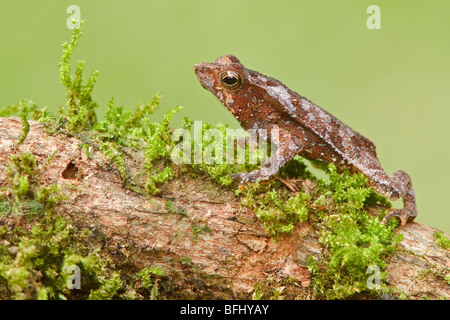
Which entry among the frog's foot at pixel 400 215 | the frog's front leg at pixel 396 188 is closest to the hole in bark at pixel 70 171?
the frog's foot at pixel 400 215

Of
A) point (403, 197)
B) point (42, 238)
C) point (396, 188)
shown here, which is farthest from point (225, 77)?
point (42, 238)

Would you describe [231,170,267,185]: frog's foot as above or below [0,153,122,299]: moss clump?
above

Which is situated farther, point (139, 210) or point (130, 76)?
point (130, 76)

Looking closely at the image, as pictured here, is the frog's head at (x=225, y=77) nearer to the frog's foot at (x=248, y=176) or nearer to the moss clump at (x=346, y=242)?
the frog's foot at (x=248, y=176)

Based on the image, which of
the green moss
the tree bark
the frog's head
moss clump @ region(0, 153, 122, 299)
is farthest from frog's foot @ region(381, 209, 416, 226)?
moss clump @ region(0, 153, 122, 299)

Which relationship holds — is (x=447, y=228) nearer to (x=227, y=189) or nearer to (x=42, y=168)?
(x=227, y=189)

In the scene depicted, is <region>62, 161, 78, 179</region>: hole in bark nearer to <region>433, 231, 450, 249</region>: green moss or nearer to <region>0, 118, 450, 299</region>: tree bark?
<region>0, 118, 450, 299</region>: tree bark
